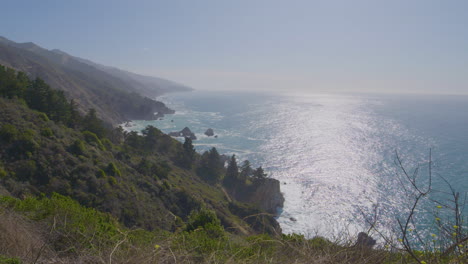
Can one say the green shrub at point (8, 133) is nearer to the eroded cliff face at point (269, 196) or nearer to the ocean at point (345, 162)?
the ocean at point (345, 162)

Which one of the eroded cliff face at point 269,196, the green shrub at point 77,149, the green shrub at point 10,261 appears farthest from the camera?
the eroded cliff face at point 269,196

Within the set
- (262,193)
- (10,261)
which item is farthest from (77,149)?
(262,193)

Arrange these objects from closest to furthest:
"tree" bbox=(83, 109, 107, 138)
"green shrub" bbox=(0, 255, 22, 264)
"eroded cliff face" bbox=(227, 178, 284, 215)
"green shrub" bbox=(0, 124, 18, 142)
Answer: "green shrub" bbox=(0, 255, 22, 264)
"green shrub" bbox=(0, 124, 18, 142)
"tree" bbox=(83, 109, 107, 138)
"eroded cliff face" bbox=(227, 178, 284, 215)

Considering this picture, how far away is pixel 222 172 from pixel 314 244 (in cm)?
4339

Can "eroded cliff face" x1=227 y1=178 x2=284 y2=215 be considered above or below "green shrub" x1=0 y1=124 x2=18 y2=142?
below

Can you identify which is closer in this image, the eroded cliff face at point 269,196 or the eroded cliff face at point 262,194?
the eroded cliff face at point 269,196

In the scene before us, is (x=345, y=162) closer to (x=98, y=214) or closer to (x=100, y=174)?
(x=100, y=174)

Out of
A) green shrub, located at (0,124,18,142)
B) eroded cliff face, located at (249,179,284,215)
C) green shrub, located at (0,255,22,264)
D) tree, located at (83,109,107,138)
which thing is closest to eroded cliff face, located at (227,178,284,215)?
eroded cliff face, located at (249,179,284,215)

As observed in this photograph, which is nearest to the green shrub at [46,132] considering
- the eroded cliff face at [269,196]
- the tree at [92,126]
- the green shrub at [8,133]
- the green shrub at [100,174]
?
the green shrub at [8,133]

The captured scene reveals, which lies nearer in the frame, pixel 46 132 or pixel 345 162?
pixel 46 132

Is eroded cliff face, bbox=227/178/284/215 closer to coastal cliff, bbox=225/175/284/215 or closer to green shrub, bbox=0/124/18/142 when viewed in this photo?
coastal cliff, bbox=225/175/284/215

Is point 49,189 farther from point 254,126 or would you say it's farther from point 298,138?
point 254,126

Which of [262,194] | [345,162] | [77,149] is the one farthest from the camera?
[345,162]

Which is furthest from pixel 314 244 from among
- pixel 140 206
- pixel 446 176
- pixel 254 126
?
pixel 254 126
